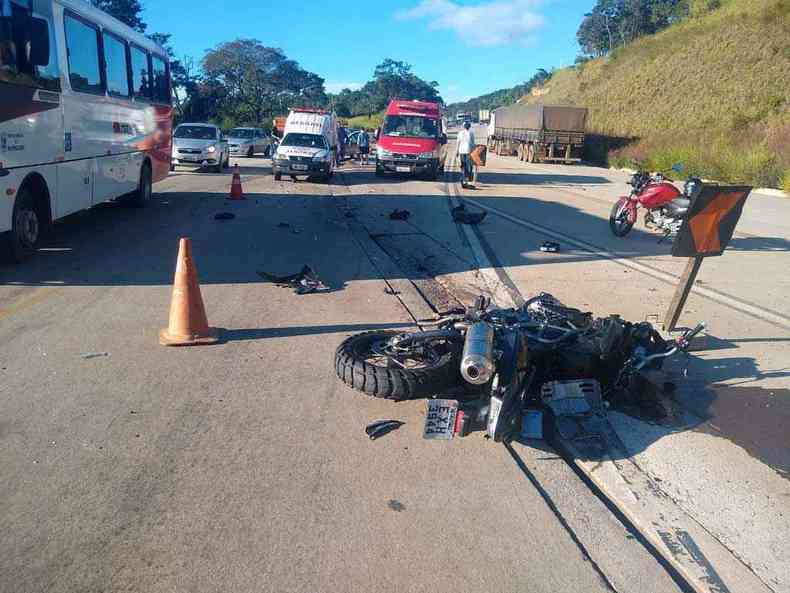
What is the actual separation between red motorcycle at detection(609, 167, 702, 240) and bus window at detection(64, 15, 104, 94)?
927cm

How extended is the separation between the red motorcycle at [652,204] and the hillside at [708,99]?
44.6 ft

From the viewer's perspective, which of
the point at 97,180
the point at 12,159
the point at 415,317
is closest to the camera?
the point at 415,317

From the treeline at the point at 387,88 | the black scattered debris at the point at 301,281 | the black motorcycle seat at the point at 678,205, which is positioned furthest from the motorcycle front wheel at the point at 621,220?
the treeline at the point at 387,88

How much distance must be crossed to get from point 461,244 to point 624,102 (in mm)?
44456

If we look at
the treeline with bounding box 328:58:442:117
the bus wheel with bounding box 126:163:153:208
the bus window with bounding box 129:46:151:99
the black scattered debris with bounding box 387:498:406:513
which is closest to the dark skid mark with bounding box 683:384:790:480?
the black scattered debris with bounding box 387:498:406:513

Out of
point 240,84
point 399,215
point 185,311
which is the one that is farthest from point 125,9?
point 185,311

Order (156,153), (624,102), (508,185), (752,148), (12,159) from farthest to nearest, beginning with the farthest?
1. (624,102)
2. (752,148)
3. (508,185)
4. (156,153)
5. (12,159)

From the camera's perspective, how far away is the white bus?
753cm

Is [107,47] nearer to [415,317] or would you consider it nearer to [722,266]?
[415,317]

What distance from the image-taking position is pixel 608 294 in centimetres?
789

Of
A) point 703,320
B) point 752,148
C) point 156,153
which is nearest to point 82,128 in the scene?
point 156,153

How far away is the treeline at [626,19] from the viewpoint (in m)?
74.0

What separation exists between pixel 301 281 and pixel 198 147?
1768 centimetres

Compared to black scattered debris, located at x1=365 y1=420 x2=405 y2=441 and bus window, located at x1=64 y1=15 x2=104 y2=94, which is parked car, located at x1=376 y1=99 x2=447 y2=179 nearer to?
bus window, located at x1=64 y1=15 x2=104 y2=94
